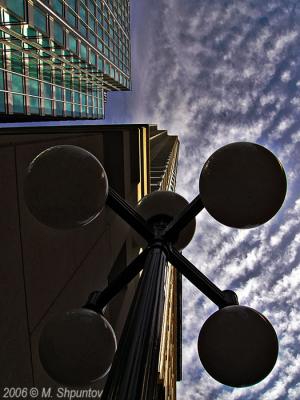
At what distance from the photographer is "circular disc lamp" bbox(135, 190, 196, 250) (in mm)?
5367

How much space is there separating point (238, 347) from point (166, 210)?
8.08 feet

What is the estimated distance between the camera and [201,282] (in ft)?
14.2

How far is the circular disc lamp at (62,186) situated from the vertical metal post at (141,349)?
1.10 metres

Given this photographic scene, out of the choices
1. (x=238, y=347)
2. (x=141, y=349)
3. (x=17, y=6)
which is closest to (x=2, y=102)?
(x=17, y=6)

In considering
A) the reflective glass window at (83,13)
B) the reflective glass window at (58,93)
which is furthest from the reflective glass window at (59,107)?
the reflective glass window at (83,13)

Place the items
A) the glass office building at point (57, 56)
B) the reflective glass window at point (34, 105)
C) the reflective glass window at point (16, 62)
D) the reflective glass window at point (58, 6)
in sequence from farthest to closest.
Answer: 1. the reflective glass window at point (34, 105)
2. the reflective glass window at point (58, 6)
3. the reflective glass window at point (16, 62)
4. the glass office building at point (57, 56)

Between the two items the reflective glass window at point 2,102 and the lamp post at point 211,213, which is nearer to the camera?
the lamp post at point 211,213

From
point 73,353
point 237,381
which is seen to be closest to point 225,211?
point 237,381

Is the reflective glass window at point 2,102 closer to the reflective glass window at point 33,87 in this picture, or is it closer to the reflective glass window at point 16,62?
the reflective glass window at point 16,62

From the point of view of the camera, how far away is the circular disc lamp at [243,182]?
3.60 meters

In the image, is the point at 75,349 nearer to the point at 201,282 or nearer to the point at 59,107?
the point at 201,282

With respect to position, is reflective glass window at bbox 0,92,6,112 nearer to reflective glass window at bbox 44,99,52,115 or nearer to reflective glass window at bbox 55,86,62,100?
reflective glass window at bbox 44,99,52,115

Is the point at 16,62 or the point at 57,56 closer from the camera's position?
the point at 16,62

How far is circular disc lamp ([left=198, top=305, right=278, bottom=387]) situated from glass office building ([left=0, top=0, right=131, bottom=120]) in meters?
19.2
